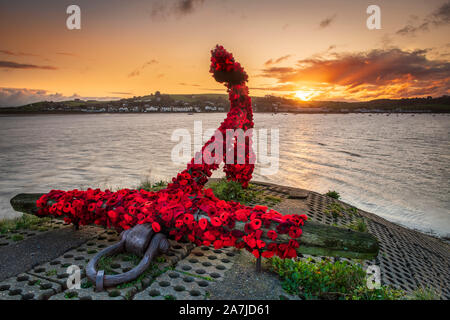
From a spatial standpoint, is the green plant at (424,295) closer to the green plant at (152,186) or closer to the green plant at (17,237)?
the green plant at (17,237)

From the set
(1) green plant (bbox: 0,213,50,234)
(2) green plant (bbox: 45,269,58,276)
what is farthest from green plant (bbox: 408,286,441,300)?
(1) green plant (bbox: 0,213,50,234)

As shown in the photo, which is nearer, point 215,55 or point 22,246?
point 22,246

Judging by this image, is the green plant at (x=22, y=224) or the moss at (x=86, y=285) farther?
the green plant at (x=22, y=224)

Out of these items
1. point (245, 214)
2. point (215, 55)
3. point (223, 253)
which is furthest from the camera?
point (215, 55)

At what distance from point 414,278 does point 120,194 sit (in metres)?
6.48

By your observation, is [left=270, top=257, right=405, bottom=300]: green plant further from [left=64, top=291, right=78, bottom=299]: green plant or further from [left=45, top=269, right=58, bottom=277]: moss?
[left=45, top=269, right=58, bottom=277]: moss

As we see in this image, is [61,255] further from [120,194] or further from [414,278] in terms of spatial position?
[414,278]

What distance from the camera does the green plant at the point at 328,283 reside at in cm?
402

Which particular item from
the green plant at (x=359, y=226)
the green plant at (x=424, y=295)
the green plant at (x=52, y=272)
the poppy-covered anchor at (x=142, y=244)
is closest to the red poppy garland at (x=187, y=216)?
the poppy-covered anchor at (x=142, y=244)

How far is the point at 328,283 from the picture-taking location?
4.12 meters

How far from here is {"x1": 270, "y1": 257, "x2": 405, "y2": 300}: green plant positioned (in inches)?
158

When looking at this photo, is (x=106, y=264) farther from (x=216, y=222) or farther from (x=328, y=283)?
(x=328, y=283)
